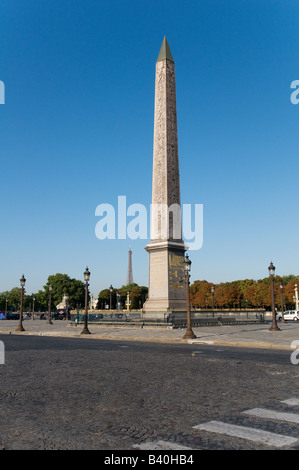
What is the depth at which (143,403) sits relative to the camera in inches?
268

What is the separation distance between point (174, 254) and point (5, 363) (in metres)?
22.8

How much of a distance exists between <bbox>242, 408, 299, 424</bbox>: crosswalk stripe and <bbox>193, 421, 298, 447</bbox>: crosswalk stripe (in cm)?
73

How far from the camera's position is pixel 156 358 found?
13.4m

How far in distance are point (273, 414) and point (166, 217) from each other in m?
28.5

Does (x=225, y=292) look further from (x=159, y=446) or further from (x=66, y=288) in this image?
(x=159, y=446)

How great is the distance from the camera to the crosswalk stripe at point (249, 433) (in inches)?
187

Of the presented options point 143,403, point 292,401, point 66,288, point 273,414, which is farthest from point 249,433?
point 66,288

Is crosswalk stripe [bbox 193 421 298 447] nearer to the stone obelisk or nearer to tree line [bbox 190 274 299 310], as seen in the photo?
the stone obelisk

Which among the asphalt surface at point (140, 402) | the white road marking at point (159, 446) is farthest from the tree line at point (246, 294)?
the white road marking at point (159, 446)

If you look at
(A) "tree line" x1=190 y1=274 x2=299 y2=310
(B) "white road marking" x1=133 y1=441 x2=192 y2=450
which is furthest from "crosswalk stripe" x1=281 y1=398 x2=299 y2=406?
(A) "tree line" x1=190 y1=274 x2=299 y2=310

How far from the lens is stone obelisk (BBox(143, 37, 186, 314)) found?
3369 centimetres

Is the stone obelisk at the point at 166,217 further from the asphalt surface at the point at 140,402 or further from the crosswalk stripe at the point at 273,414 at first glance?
the crosswalk stripe at the point at 273,414
